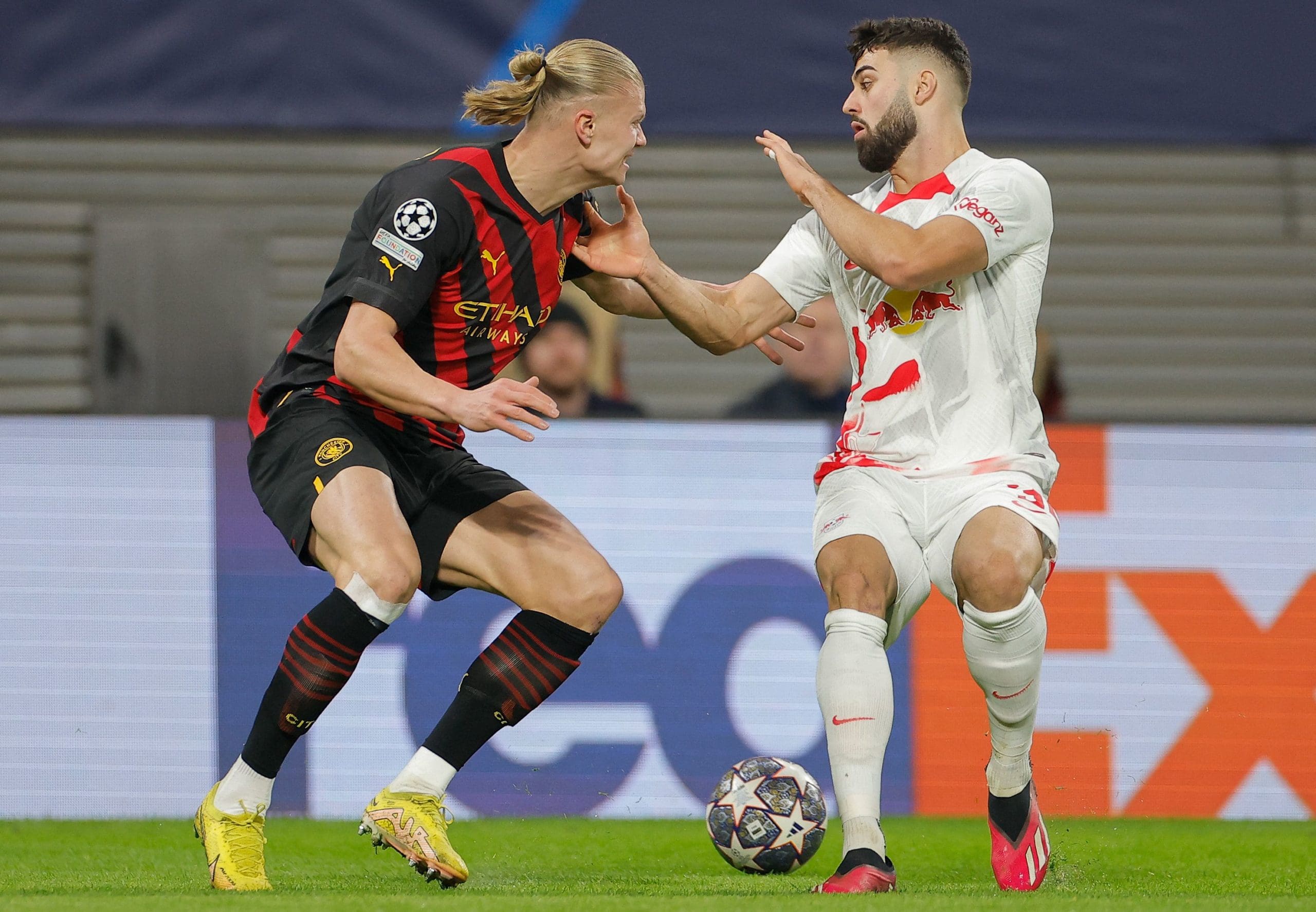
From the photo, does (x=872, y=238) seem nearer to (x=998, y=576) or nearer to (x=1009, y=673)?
(x=998, y=576)

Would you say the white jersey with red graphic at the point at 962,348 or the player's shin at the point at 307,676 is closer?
the player's shin at the point at 307,676

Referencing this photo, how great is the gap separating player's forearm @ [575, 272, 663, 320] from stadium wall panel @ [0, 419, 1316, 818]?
4.47 feet

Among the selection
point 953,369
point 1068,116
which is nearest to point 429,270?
point 953,369

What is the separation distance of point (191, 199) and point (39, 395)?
127cm

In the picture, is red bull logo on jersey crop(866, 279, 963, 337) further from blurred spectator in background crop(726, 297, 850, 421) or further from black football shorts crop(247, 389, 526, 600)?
blurred spectator in background crop(726, 297, 850, 421)

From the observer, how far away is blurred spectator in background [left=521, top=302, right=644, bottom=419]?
648cm

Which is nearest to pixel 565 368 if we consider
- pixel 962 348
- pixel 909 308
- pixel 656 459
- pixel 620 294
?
pixel 656 459

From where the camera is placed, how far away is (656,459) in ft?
18.9

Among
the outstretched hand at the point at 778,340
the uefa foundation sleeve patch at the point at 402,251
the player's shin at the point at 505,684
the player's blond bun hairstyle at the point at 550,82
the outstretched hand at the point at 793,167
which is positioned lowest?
the player's shin at the point at 505,684

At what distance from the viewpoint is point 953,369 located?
3908mm

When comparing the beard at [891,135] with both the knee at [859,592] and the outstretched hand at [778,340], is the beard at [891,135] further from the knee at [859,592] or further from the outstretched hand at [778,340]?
the knee at [859,592]

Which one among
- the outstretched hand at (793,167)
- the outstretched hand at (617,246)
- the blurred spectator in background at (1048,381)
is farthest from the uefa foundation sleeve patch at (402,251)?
the blurred spectator in background at (1048,381)

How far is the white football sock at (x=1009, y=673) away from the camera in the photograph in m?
3.69

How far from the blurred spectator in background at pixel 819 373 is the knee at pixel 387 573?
3.10m
